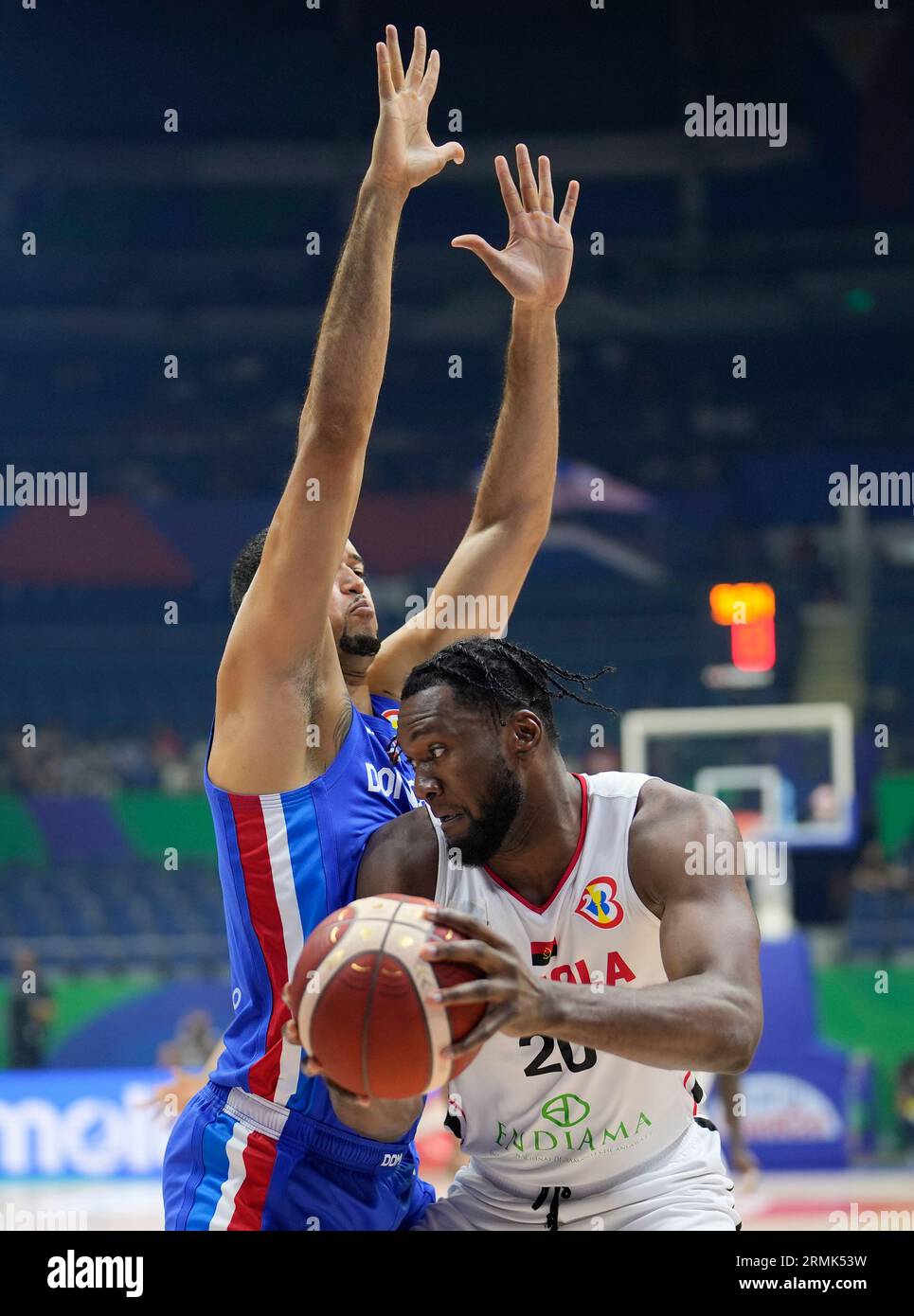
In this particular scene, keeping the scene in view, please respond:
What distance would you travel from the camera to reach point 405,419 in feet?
68.2

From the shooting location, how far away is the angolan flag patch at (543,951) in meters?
3.31

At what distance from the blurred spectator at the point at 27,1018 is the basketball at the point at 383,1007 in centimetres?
1022

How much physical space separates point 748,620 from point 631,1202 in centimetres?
1368

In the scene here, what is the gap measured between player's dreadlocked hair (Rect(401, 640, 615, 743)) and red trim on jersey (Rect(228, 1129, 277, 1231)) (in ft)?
3.44

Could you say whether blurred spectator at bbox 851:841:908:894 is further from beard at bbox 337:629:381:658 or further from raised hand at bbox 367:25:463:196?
raised hand at bbox 367:25:463:196

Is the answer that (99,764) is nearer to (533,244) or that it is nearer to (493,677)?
(533,244)

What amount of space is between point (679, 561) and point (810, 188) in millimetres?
6314

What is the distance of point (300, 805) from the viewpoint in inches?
137

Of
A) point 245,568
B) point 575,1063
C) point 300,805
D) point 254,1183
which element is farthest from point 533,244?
point 254,1183

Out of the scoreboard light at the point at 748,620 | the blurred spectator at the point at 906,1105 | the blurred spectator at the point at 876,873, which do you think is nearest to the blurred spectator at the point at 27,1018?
the blurred spectator at the point at 906,1105

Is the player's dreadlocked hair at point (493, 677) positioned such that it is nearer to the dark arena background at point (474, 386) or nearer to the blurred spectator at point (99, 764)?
the dark arena background at point (474, 386)

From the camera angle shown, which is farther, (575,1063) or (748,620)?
(748,620)

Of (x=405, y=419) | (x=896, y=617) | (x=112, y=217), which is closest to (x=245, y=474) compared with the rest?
(x=405, y=419)

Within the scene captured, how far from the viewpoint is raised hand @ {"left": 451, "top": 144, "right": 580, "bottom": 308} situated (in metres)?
4.40
